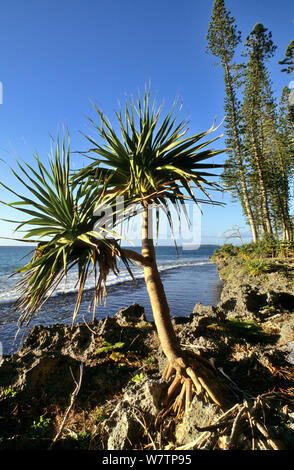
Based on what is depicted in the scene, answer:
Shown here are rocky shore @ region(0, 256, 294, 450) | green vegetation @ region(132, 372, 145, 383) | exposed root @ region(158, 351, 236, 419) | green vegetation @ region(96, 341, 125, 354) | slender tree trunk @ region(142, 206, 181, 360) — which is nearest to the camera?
rocky shore @ region(0, 256, 294, 450)

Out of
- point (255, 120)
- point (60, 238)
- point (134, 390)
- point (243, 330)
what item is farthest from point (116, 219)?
point (255, 120)

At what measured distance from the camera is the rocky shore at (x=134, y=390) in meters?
2.04

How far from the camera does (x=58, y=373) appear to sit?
3.36 meters

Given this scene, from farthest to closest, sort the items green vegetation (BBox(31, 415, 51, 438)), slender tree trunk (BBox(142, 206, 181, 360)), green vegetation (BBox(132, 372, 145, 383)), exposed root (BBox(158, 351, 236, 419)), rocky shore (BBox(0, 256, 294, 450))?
green vegetation (BBox(132, 372, 145, 383)), slender tree trunk (BBox(142, 206, 181, 360)), green vegetation (BBox(31, 415, 51, 438)), exposed root (BBox(158, 351, 236, 419)), rocky shore (BBox(0, 256, 294, 450))

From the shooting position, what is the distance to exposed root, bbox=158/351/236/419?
236 cm

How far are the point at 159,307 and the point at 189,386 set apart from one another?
859 mm

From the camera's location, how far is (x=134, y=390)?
2.60 metres

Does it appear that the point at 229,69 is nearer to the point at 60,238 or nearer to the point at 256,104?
the point at 256,104

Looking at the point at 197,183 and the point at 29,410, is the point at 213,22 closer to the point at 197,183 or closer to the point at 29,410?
the point at 197,183

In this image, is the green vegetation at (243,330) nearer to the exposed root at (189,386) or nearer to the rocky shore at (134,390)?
the rocky shore at (134,390)

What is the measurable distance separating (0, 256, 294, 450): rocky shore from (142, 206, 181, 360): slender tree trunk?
14.9 inches

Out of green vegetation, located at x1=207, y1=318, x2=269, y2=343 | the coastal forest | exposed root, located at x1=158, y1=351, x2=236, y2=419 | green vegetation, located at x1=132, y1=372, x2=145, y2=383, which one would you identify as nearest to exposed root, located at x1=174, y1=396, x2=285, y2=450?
exposed root, located at x1=158, y1=351, x2=236, y2=419

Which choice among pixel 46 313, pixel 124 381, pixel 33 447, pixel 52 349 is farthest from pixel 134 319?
pixel 46 313

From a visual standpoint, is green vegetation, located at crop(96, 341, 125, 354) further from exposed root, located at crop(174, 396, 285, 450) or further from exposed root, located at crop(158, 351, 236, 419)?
exposed root, located at crop(174, 396, 285, 450)
